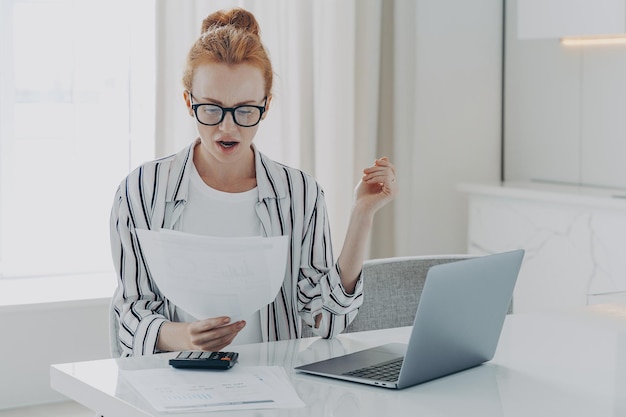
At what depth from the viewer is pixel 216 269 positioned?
4.84ft

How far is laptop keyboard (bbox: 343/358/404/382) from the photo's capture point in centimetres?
139

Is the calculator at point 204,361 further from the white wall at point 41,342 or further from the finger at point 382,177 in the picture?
the white wall at point 41,342

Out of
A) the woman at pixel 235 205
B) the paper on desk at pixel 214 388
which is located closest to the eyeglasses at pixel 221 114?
the woman at pixel 235 205

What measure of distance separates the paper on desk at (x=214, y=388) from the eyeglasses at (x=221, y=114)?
1.74 feet

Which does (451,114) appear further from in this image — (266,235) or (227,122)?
(227,122)

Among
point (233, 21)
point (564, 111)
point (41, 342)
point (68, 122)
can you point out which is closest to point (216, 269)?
point (233, 21)

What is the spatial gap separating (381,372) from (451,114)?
2.83 m

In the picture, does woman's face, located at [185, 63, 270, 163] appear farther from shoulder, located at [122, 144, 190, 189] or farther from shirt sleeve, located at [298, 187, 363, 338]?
shirt sleeve, located at [298, 187, 363, 338]

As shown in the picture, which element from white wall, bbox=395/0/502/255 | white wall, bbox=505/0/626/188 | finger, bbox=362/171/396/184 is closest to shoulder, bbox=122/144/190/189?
finger, bbox=362/171/396/184

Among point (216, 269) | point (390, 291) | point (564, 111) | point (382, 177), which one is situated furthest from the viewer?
point (564, 111)

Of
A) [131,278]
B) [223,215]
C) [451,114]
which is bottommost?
[131,278]

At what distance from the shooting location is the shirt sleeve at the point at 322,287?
5.95 ft

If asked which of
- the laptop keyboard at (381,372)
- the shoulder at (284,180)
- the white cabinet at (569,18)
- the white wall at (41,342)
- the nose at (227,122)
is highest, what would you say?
the white cabinet at (569,18)

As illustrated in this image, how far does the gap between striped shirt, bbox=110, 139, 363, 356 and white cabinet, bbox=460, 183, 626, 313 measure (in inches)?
59.5
